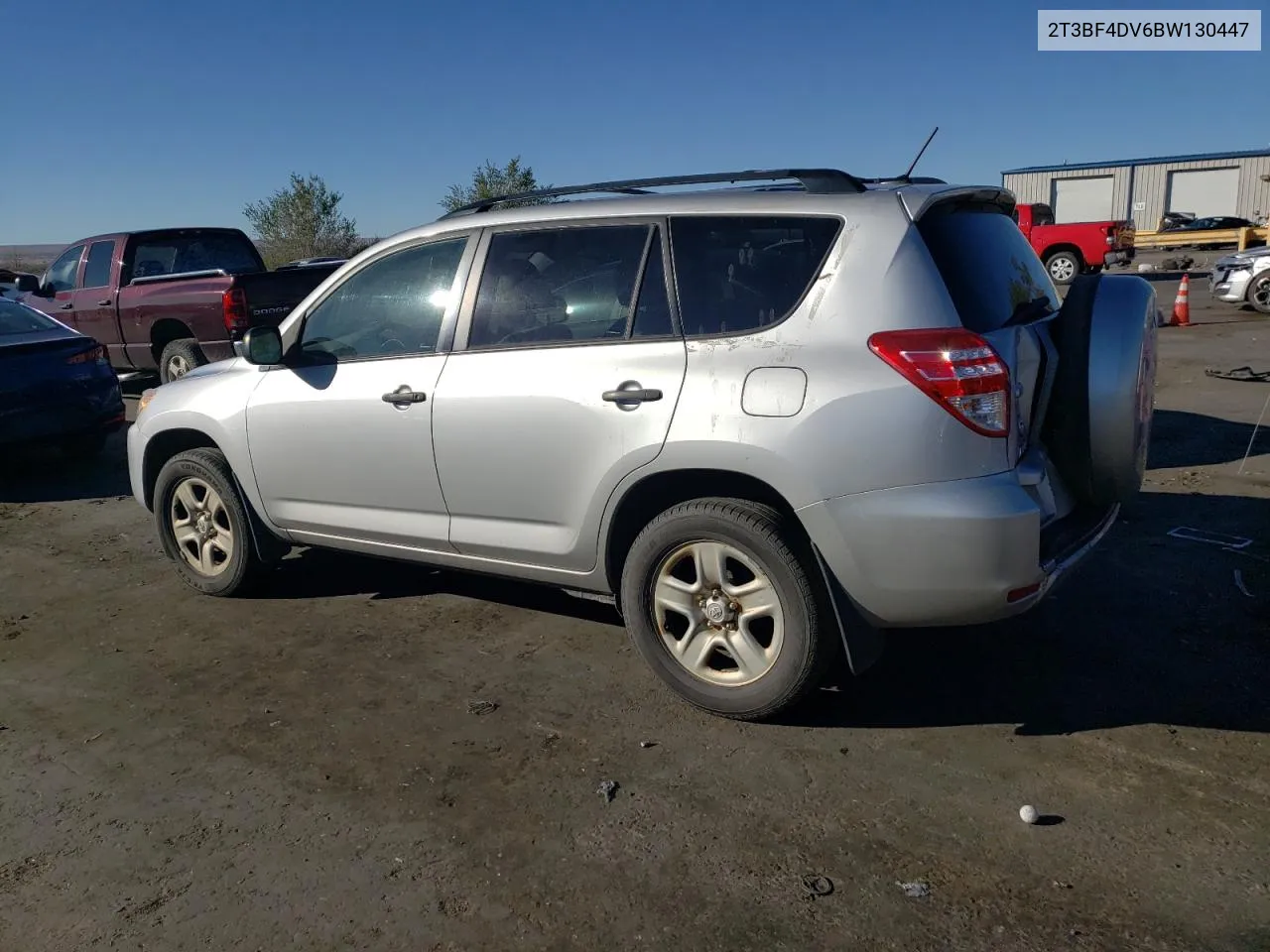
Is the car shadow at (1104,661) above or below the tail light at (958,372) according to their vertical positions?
below

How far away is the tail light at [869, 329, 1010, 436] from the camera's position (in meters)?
3.16

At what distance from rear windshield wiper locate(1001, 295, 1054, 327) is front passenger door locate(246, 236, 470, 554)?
2184 mm

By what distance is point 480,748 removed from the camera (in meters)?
3.60

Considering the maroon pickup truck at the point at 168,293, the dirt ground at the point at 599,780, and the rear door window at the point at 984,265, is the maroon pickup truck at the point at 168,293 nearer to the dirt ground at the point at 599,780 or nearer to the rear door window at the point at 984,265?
the dirt ground at the point at 599,780

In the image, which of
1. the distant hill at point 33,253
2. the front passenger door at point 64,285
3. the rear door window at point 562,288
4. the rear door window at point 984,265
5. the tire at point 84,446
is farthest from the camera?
the distant hill at point 33,253

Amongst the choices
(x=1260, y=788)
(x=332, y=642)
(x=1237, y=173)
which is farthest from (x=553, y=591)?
(x=1237, y=173)

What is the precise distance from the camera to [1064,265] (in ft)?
82.0

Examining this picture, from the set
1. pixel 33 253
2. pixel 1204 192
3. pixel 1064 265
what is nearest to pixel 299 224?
pixel 1064 265

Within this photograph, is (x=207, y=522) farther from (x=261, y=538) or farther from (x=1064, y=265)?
(x=1064, y=265)

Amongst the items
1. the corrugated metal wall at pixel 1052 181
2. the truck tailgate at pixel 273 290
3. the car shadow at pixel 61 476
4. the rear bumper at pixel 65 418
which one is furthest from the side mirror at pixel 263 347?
the corrugated metal wall at pixel 1052 181

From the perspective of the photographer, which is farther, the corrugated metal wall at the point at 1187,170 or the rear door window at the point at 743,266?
the corrugated metal wall at the point at 1187,170

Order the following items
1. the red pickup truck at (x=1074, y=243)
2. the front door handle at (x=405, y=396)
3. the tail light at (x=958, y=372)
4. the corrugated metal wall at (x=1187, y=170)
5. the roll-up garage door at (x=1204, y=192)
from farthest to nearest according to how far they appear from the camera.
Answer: the roll-up garage door at (x=1204, y=192), the corrugated metal wall at (x=1187, y=170), the red pickup truck at (x=1074, y=243), the front door handle at (x=405, y=396), the tail light at (x=958, y=372)

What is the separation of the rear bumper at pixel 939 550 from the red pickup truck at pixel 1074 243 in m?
23.0

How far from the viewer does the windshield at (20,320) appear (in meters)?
8.36
